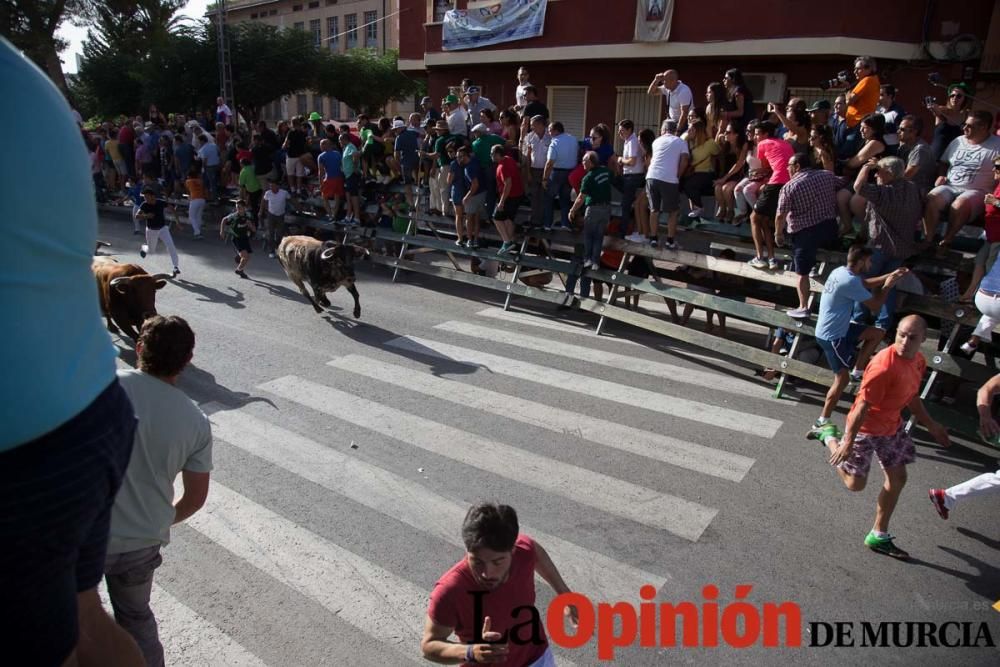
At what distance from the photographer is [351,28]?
53250 mm

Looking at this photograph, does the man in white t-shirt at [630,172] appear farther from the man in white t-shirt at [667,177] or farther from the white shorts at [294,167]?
the white shorts at [294,167]

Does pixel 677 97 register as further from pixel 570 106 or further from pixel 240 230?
pixel 570 106

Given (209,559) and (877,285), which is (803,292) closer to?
(877,285)

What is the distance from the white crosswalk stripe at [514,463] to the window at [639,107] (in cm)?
1370

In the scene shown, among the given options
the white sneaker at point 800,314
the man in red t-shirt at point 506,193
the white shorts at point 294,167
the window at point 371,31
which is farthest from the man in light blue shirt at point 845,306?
the window at point 371,31

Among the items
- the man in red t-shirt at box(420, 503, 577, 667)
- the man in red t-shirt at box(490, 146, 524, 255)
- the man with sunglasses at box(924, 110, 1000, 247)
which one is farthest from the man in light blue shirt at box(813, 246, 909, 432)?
the man in red t-shirt at box(490, 146, 524, 255)

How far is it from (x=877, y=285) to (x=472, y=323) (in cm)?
592

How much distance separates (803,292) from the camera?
8.49 m

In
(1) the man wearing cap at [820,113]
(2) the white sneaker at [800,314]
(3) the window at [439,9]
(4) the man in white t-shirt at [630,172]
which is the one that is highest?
(3) the window at [439,9]

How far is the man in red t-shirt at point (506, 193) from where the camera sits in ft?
38.3

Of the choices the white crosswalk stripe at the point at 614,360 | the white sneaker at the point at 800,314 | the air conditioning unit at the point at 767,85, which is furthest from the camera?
the air conditioning unit at the point at 767,85

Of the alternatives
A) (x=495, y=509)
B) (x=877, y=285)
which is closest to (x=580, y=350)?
(x=877, y=285)

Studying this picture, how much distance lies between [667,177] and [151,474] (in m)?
8.53

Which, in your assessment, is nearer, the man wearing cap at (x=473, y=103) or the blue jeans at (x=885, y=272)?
the blue jeans at (x=885, y=272)
